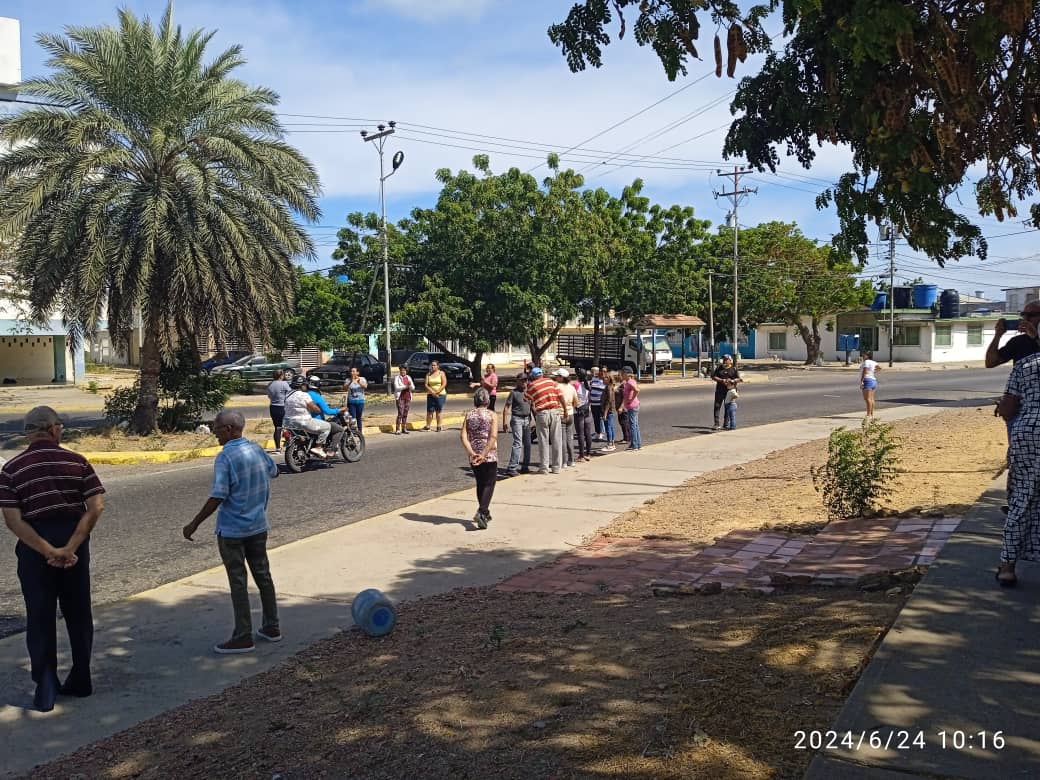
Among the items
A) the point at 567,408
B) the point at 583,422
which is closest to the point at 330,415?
the point at 567,408

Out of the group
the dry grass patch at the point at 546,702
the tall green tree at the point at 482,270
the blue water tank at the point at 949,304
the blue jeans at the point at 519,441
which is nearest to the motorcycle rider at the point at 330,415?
the blue jeans at the point at 519,441

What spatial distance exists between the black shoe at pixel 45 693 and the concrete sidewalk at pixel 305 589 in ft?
0.16

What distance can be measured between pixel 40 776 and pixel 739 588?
171 inches

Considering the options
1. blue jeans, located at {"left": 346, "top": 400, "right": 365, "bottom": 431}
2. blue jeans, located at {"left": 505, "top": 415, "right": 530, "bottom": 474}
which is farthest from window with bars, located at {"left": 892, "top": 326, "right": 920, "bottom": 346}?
blue jeans, located at {"left": 505, "top": 415, "right": 530, "bottom": 474}

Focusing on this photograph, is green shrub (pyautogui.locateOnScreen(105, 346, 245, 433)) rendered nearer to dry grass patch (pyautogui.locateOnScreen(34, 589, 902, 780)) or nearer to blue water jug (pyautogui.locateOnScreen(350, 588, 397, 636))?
blue water jug (pyautogui.locateOnScreen(350, 588, 397, 636))

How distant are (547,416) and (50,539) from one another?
29.3 ft

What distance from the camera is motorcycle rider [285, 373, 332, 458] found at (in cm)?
1435

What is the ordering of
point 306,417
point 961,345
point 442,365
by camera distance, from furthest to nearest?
point 961,345 → point 442,365 → point 306,417

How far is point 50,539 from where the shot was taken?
5117mm

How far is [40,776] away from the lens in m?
4.25

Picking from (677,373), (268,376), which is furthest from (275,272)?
(677,373)

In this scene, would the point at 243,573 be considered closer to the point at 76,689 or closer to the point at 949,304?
the point at 76,689

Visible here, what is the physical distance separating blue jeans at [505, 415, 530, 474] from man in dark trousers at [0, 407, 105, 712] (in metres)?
8.58

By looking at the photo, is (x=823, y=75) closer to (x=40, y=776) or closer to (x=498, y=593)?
(x=498, y=593)
